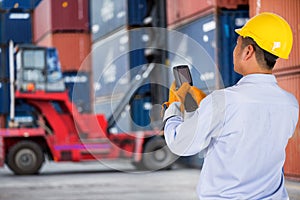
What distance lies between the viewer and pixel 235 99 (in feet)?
7.55

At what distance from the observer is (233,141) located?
90.7 inches

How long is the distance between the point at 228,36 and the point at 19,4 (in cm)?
1574

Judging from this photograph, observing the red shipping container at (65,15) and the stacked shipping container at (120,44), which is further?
the red shipping container at (65,15)

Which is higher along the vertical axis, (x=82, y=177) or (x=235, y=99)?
(x=235, y=99)

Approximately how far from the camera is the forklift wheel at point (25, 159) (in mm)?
16375

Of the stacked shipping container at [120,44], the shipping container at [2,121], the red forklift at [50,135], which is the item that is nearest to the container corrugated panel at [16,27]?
the shipping container at [2,121]

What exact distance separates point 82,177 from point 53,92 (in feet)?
7.44

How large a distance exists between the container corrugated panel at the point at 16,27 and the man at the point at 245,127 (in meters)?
27.0

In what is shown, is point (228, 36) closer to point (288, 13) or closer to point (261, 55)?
point (288, 13)

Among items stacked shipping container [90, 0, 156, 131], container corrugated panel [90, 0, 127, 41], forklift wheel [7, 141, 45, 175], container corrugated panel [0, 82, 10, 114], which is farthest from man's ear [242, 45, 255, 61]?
container corrugated panel [0, 82, 10, 114]

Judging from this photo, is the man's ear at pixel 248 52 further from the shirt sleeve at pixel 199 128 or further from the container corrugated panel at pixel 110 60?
the container corrugated panel at pixel 110 60

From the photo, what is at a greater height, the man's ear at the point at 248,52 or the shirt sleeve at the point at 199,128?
the man's ear at the point at 248,52

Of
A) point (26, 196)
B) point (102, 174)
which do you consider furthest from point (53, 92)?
point (26, 196)

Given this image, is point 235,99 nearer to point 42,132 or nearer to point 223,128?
point 223,128
